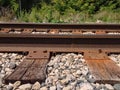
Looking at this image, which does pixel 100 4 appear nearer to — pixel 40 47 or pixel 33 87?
pixel 40 47

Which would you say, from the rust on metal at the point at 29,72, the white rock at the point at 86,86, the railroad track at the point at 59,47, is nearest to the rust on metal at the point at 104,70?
the railroad track at the point at 59,47

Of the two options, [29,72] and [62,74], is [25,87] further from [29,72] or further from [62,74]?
[62,74]

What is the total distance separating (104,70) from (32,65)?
116 centimetres

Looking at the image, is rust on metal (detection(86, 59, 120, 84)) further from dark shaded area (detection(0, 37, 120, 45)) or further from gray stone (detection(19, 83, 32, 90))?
dark shaded area (detection(0, 37, 120, 45))

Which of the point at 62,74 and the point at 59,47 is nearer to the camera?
the point at 62,74

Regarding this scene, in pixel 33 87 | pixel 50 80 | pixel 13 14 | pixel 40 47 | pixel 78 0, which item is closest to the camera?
pixel 33 87

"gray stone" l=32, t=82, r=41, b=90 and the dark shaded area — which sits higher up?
the dark shaded area

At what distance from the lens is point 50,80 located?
3.90 meters

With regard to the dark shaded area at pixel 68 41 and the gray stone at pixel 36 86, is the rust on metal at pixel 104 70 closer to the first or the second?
the gray stone at pixel 36 86

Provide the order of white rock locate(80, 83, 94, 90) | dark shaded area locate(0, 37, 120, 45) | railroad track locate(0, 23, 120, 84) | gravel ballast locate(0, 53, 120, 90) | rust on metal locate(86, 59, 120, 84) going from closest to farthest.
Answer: white rock locate(80, 83, 94, 90) → gravel ballast locate(0, 53, 120, 90) → rust on metal locate(86, 59, 120, 84) → railroad track locate(0, 23, 120, 84) → dark shaded area locate(0, 37, 120, 45)

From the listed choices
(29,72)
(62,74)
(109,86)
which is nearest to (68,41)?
(62,74)

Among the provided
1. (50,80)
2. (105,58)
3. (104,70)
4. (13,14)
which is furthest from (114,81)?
(13,14)

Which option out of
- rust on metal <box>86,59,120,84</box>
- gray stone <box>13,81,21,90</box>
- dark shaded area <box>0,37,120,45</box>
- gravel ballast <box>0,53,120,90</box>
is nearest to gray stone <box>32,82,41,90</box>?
gravel ballast <box>0,53,120,90</box>

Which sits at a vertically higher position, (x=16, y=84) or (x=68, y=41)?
(x=68, y=41)
